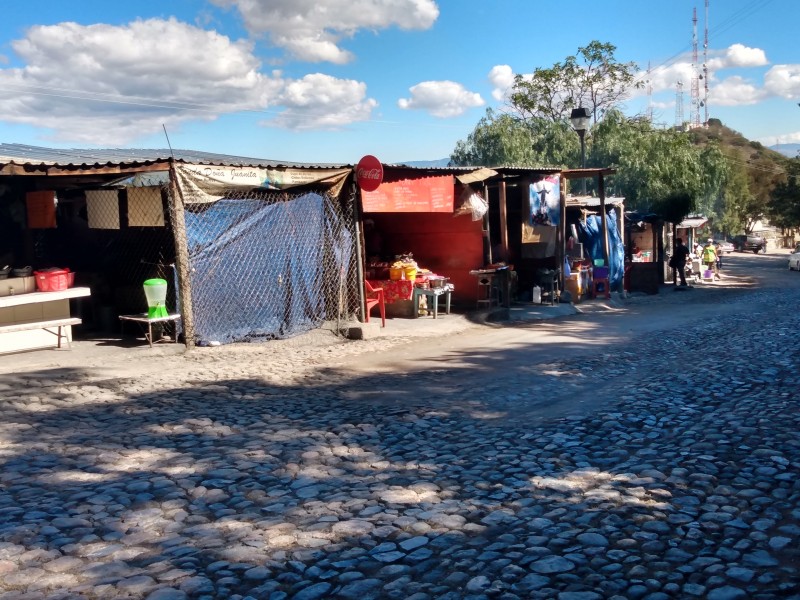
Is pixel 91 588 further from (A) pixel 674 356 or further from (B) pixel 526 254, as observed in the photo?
(B) pixel 526 254

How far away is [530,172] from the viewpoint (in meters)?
17.2

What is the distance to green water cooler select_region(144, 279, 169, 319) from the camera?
11555 mm

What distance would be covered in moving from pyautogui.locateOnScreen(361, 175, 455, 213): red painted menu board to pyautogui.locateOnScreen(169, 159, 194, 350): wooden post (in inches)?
147

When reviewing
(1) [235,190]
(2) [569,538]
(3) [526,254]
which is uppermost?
(1) [235,190]

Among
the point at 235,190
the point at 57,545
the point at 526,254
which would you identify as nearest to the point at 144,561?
the point at 57,545

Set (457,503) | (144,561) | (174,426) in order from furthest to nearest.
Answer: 1. (174,426)
2. (457,503)
3. (144,561)

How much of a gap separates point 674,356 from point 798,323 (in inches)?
204

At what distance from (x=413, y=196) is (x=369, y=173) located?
165cm

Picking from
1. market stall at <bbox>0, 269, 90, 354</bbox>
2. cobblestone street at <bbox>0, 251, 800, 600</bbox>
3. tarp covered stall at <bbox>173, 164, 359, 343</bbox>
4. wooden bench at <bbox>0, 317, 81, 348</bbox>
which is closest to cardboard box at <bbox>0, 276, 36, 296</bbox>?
market stall at <bbox>0, 269, 90, 354</bbox>

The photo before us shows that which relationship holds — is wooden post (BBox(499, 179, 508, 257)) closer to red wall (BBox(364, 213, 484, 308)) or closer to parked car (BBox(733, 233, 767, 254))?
red wall (BBox(364, 213, 484, 308))

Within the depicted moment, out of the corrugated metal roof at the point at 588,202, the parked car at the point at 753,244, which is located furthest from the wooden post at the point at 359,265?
the parked car at the point at 753,244

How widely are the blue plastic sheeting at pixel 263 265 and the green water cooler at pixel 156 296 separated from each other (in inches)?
20.7

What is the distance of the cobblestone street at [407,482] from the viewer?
4.13m

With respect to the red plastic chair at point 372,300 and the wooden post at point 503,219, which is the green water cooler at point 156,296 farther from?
the wooden post at point 503,219
